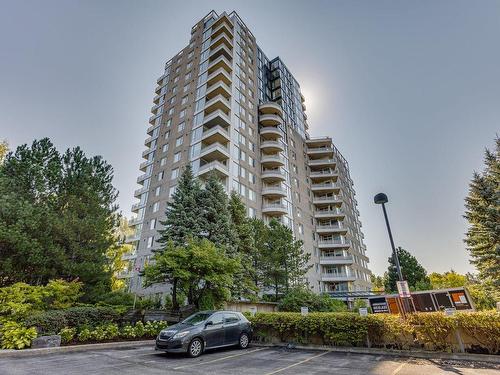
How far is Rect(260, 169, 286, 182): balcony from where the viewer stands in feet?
123

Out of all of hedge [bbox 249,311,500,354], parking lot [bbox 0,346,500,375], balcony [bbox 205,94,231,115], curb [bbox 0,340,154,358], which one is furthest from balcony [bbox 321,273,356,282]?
curb [bbox 0,340,154,358]

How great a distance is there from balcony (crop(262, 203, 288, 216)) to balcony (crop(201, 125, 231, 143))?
10.0m

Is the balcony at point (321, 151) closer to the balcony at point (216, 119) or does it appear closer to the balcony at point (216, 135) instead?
the balcony at point (216, 119)


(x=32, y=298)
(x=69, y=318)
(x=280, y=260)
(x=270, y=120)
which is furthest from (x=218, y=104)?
(x=69, y=318)

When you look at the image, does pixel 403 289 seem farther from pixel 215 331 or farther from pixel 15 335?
pixel 15 335

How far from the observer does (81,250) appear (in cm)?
1650

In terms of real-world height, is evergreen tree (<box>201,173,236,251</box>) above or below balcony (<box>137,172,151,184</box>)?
below

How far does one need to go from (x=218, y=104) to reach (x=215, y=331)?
30240 millimetres

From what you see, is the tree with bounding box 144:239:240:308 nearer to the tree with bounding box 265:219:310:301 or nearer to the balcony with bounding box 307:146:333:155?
the tree with bounding box 265:219:310:301

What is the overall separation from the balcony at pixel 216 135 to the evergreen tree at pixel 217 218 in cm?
1122

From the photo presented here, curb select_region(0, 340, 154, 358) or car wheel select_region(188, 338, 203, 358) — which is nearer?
curb select_region(0, 340, 154, 358)

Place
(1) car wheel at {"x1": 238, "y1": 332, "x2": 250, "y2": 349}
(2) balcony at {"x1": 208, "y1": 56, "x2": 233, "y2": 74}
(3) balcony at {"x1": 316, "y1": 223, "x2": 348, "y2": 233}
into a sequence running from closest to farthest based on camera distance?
(1) car wheel at {"x1": 238, "y1": 332, "x2": 250, "y2": 349}
(2) balcony at {"x1": 208, "y1": 56, "x2": 233, "y2": 74}
(3) balcony at {"x1": 316, "y1": 223, "x2": 348, "y2": 233}

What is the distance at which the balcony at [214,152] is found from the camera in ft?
103

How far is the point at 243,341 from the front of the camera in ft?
37.9
